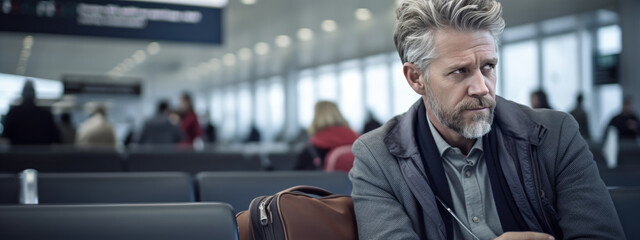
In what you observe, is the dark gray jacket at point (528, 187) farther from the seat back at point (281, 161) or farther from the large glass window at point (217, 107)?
the large glass window at point (217, 107)

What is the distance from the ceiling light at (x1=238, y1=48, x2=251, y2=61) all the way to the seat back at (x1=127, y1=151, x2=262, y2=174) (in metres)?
12.4

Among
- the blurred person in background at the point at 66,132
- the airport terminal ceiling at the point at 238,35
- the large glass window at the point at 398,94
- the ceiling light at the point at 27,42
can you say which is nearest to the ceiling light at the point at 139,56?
the airport terminal ceiling at the point at 238,35

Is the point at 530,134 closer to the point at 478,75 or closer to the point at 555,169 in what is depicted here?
the point at 555,169

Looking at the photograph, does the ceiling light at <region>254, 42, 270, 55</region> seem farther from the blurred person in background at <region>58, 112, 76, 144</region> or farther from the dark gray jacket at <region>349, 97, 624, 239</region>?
the dark gray jacket at <region>349, 97, 624, 239</region>

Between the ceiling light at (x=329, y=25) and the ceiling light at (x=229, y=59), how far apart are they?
3.65 metres

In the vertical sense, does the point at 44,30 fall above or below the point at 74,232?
above

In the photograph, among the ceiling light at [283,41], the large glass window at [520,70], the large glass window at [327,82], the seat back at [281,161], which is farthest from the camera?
the large glass window at [327,82]

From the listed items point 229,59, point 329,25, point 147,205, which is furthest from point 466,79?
point 229,59

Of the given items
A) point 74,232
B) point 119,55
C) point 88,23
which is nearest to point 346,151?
point 74,232

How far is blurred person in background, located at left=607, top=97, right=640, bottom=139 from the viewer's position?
8594 millimetres

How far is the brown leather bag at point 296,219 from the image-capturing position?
146 centimetres

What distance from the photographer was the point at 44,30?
19.4ft

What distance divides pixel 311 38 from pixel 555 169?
44.7ft

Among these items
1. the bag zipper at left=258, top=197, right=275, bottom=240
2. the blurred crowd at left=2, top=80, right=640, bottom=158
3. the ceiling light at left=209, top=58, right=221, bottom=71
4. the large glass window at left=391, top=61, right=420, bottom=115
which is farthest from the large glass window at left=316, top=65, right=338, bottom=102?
the bag zipper at left=258, top=197, right=275, bottom=240
